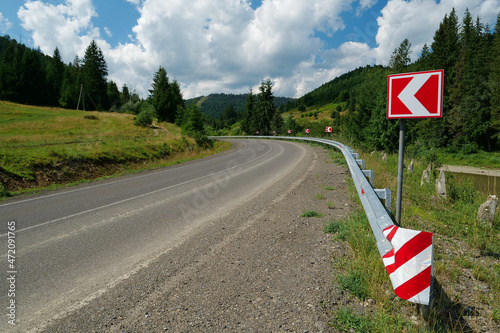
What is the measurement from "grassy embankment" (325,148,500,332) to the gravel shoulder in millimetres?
257

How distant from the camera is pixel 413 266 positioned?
7.94 ft

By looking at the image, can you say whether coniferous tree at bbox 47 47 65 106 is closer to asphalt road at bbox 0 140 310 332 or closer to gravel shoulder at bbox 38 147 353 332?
asphalt road at bbox 0 140 310 332

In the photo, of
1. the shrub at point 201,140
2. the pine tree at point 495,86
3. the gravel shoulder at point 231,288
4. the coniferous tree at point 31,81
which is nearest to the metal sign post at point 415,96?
the gravel shoulder at point 231,288

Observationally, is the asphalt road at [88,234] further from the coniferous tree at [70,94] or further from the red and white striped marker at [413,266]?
the coniferous tree at [70,94]

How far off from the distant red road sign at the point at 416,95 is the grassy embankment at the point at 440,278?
199cm

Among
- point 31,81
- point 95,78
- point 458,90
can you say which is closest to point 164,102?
point 95,78

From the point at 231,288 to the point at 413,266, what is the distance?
2.08m

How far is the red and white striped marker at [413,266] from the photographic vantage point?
7.75 ft

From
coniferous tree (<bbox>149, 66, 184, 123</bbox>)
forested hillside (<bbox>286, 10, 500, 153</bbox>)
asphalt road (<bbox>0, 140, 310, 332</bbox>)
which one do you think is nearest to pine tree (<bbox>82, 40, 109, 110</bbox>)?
coniferous tree (<bbox>149, 66, 184, 123</bbox>)

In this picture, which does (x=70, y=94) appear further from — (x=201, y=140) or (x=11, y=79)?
(x=201, y=140)

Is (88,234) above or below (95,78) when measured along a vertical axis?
below

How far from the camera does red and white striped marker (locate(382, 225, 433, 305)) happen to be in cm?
236

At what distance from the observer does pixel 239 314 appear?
2873mm

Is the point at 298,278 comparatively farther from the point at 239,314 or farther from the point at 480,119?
the point at 480,119
